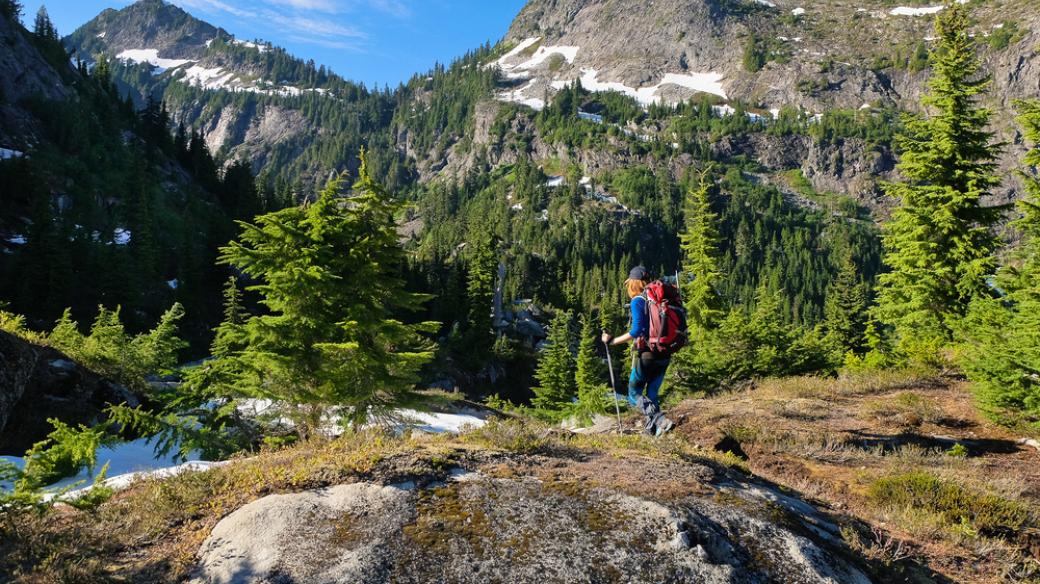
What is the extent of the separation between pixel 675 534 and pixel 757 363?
56.9 feet

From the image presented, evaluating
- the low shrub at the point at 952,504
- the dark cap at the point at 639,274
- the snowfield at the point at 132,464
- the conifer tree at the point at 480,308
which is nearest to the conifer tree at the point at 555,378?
the conifer tree at the point at 480,308

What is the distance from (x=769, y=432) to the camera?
31.6 feet

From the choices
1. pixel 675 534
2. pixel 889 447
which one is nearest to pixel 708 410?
pixel 889 447

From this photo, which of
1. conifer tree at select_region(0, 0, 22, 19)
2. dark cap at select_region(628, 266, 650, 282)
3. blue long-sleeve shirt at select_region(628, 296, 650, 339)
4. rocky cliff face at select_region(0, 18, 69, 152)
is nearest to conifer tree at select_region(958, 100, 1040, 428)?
blue long-sleeve shirt at select_region(628, 296, 650, 339)

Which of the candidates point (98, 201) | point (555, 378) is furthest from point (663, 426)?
point (98, 201)

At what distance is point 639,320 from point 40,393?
11745mm

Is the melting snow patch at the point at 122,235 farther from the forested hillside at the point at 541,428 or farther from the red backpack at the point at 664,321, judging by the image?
the red backpack at the point at 664,321

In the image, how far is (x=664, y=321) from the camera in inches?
294

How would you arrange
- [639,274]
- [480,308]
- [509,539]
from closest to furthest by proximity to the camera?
1. [509,539]
2. [639,274]
3. [480,308]

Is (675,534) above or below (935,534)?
above

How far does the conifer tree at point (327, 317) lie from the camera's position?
1187 centimetres

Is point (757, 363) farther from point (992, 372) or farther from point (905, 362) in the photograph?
point (992, 372)

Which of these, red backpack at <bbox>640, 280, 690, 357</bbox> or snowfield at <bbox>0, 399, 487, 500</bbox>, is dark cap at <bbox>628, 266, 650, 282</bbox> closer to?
red backpack at <bbox>640, 280, 690, 357</bbox>

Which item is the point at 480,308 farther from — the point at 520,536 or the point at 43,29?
the point at 43,29
